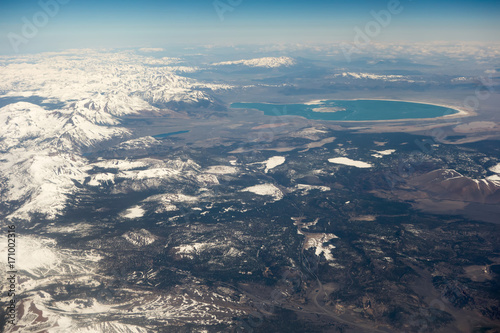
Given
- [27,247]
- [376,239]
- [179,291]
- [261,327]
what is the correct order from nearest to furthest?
[261,327] < [179,291] < [27,247] < [376,239]

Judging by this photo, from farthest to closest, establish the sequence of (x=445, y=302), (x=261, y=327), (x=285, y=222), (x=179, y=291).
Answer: (x=285, y=222)
(x=179, y=291)
(x=445, y=302)
(x=261, y=327)

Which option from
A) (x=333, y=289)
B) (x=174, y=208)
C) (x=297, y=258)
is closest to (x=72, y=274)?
(x=174, y=208)

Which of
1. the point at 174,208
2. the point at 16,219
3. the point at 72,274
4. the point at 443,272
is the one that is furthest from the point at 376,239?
the point at 16,219

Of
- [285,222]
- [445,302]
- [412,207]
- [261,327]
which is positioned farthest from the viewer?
[412,207]

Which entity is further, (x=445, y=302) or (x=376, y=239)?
(x=376, y=239)

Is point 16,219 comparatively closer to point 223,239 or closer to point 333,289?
point 223,239

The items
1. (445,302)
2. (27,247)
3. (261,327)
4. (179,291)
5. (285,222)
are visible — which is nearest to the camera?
(261,327)

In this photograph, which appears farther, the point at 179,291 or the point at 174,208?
the point at 174,208

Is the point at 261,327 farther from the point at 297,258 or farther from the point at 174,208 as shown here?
the point at 174,208
